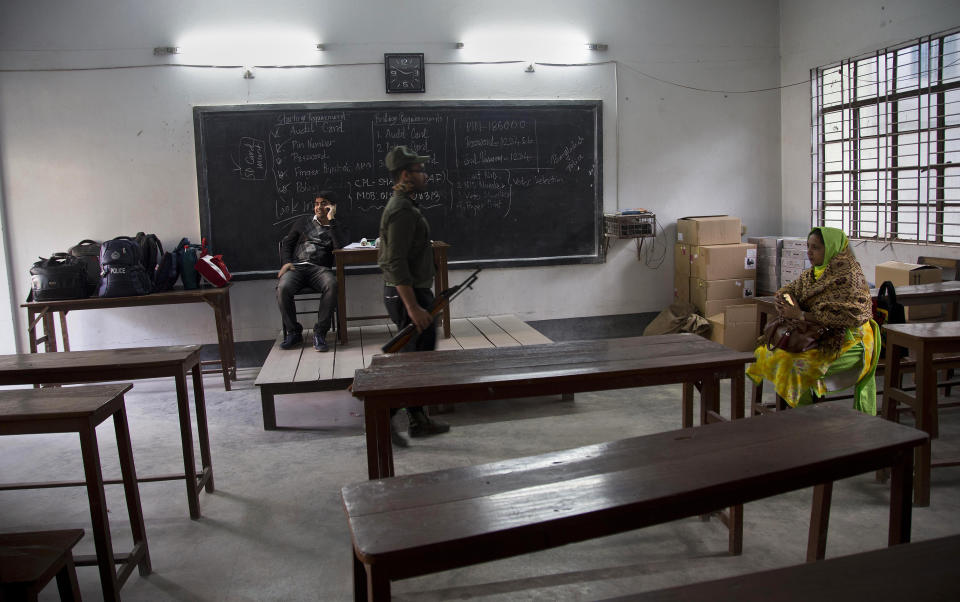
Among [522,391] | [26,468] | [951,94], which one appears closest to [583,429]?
[522,391]

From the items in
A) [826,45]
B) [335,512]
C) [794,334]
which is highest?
[826,45]

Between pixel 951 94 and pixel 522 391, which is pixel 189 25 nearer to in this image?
pixel 522 391

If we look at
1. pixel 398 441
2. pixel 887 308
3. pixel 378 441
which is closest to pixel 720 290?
pixel 887 308

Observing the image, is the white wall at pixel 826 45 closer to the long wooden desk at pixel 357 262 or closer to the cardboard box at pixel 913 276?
the cardboard box at pixel 913 276

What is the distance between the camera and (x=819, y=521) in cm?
243

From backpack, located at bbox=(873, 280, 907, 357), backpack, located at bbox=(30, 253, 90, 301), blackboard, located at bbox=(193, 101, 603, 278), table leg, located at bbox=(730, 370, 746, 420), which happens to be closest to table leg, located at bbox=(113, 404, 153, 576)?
table leg, located at bbox=(730, 370, 746, 420)

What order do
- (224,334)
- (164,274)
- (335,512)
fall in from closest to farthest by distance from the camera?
(335,512), (164,274), (224,334)

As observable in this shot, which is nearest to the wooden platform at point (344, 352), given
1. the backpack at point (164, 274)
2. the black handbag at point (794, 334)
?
the backpack at point (164, 274)

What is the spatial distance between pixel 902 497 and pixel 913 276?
3.19 meters

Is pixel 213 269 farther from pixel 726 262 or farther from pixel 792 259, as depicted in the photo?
pixel 792 259

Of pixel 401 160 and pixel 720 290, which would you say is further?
pixel 720 290

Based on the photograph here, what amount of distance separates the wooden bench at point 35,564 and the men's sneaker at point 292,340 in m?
3.12

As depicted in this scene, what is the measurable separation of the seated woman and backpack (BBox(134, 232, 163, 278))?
4.27 metres

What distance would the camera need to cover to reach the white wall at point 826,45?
16.2 feet
